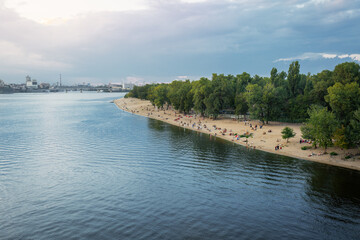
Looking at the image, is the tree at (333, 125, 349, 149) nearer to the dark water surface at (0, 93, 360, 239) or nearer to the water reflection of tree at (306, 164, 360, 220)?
the water reflection of tree at (306, 164, 360, 220)

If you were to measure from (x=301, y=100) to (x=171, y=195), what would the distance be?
74.5 m

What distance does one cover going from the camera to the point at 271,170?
53031 mm

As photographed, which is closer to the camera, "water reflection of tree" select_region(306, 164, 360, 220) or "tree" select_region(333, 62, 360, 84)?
"water reflection of tree" select_region(306, 164, 360, 220)

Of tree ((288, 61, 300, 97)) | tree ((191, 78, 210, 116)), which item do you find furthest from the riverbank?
tree ((288, 61, 300, 97))

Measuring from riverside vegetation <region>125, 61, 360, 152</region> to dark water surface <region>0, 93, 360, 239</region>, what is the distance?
30.4 feet

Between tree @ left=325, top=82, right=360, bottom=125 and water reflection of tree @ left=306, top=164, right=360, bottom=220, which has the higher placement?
tree @ left=325, top=82, right=360, bottom=125

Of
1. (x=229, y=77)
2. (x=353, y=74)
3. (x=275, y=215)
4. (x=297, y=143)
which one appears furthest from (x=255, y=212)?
(x=229, y=77)

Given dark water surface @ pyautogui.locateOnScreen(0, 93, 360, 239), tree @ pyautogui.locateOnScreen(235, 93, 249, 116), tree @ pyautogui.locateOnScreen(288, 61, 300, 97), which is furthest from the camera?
tree @ pyautogui.locateOnScreen(235, 93, 249, 116)

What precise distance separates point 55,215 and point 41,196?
7669 mm

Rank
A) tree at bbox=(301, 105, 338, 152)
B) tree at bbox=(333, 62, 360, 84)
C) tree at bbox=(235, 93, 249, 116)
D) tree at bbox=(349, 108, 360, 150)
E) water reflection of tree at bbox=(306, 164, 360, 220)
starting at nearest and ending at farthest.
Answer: water reflection of tree at bbox=(306, 164, 360, 220)
tree at bbox=(349, 108, 360, 150)
tree at bbox=(301, 105, 338, 152)
tree at bbox=(333, 62, 360, 84)
tree at bbox=(235, 93, 249, 116)

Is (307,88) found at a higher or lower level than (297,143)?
higher

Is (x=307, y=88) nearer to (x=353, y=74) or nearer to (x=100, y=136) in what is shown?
(x=353, y=74)

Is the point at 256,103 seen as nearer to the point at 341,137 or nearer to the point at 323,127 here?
the point at 323,127

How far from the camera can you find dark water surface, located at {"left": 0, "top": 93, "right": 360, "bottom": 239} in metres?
31.6
